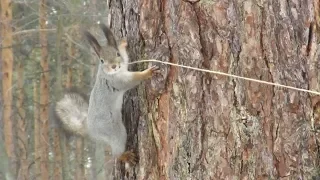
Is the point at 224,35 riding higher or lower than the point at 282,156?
higher

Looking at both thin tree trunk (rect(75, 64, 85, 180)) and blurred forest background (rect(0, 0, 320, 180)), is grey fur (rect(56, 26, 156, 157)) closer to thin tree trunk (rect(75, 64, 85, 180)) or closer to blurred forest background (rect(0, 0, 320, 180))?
blurred forest background (rect(0, 0, 320, 180))

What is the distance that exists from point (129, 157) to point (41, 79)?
8572mm

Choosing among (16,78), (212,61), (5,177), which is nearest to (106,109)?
(212,61)

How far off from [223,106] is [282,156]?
20cm

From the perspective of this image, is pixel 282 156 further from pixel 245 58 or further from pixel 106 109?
pixel 106 109

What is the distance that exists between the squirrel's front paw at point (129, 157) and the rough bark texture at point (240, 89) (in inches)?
6.3

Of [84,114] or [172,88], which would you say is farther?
[84,114]

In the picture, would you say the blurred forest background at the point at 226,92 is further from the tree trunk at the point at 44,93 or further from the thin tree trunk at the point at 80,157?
the thin tree trunk at the point at 80,157

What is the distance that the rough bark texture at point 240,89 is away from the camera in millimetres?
1505

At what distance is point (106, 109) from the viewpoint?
1.90 meters

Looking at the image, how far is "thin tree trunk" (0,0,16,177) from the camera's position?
338 inches

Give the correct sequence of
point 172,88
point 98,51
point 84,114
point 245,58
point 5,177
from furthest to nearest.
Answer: point 5,177
point 84,114
point 98,51
point 172,88
point 245,58

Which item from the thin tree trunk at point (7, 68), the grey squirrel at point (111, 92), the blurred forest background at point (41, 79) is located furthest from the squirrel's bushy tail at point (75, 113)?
the thin tree trunk at point (7, 68)

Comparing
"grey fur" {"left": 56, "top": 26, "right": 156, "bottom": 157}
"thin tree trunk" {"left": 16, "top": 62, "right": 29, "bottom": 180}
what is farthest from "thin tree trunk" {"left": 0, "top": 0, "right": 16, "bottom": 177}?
"grey fur" {"left": 56, "top": 26, "right": 156, "bottom": 157}
